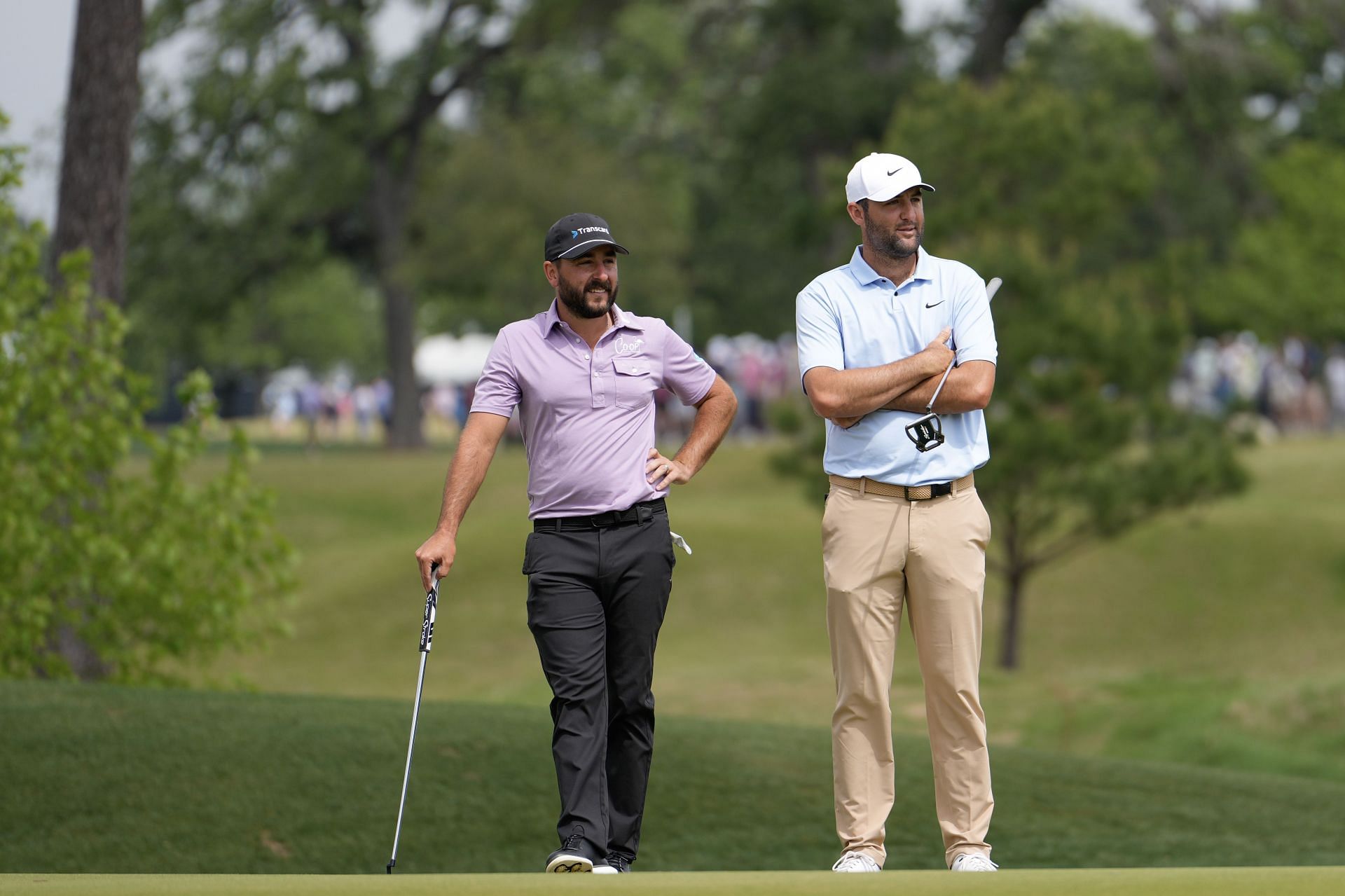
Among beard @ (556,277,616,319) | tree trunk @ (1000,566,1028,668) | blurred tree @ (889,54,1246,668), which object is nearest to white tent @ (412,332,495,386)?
blurred tree @ (889,54,1246,668)

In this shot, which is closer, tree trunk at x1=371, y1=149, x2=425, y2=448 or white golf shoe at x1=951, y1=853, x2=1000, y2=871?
white golf shoe at x1=951, y1=853, x2=1000, y2=871

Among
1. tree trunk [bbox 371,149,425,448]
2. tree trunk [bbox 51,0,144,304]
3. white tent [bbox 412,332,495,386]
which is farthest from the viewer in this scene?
white tent [bbox 412,332,495,386]

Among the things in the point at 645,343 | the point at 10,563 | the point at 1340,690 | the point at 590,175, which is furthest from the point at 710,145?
the point at 645,343

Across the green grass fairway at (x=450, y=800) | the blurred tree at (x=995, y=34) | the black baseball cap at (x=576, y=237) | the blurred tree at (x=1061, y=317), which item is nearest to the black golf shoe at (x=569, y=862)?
the black baseball cap at (x=576, y=237)

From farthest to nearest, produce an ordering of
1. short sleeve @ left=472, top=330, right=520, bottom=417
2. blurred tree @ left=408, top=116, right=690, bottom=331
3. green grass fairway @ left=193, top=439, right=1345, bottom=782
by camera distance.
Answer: blurred tree @ left=408, top=116, right=690, bottom=331 → green grass fairway @ left=193, top=439, right=1345, bottom=782 → short sleeve @ left=472, top=330, right=520, bottom=417

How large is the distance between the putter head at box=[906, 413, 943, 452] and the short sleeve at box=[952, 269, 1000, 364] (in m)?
0.24

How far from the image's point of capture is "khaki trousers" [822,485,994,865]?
5.77 metres

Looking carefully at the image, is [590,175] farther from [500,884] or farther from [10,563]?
[500,884]

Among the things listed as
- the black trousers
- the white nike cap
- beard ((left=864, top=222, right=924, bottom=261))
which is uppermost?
the white nike cap

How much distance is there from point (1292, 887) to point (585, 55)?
42407mm

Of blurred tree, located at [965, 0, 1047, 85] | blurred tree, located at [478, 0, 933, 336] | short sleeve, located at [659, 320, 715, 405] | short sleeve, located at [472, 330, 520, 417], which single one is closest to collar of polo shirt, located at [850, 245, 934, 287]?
short sleeve, located at [659, 320, 715, 405]

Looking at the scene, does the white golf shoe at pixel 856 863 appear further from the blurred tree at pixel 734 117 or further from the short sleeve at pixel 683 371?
the blurred tree at pixel 734 117

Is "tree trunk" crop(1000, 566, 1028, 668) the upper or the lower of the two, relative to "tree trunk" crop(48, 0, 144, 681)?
lower

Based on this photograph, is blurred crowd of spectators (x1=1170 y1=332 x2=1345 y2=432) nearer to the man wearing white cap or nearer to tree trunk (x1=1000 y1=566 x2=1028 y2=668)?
tree trunk (x1=1000 y1=566 x2=1028 y2=668)
